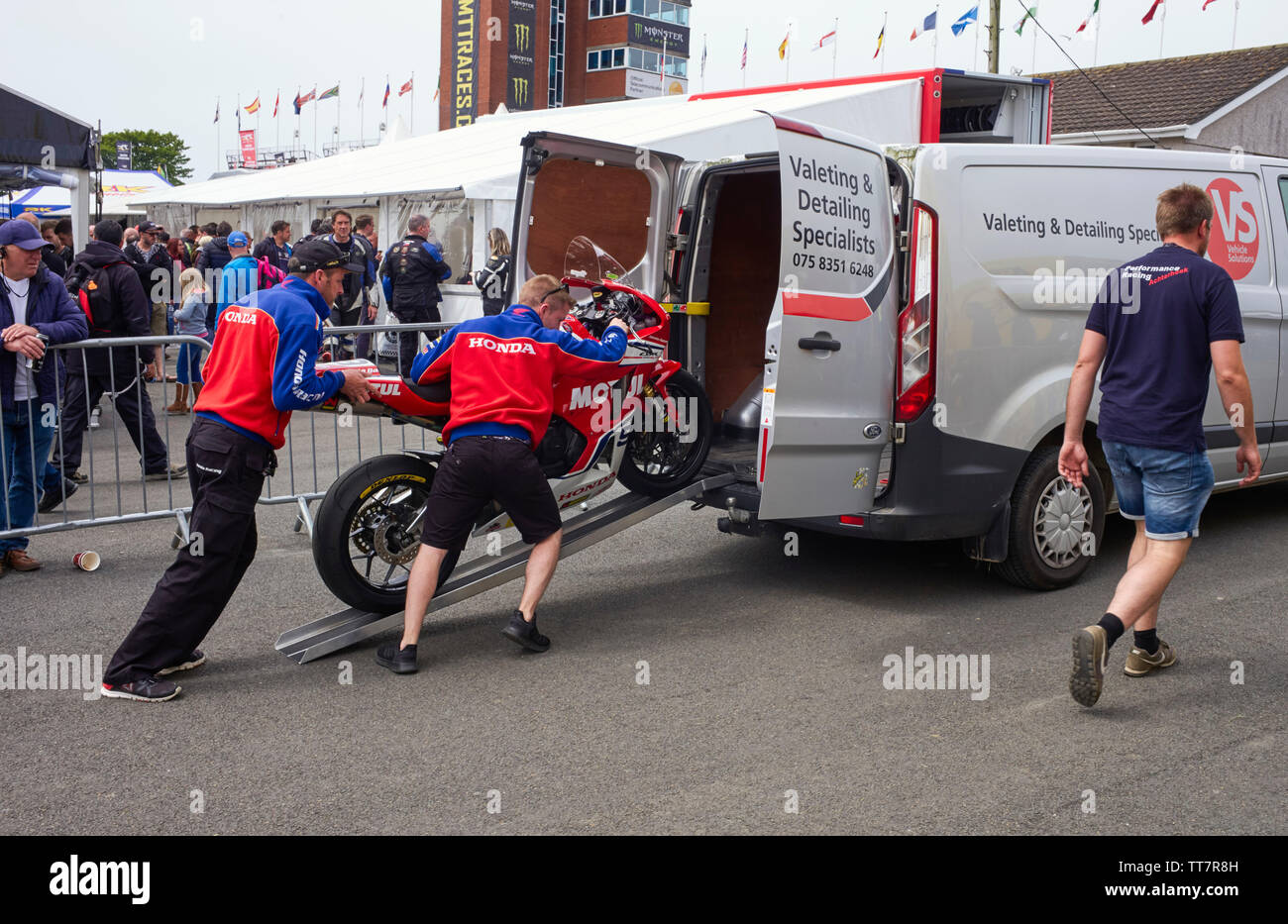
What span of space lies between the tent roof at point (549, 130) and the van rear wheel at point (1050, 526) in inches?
278

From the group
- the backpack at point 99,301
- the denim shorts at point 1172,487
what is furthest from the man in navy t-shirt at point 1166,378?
the backpack at point 99,301

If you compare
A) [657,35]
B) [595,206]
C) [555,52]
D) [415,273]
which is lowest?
[415,273]

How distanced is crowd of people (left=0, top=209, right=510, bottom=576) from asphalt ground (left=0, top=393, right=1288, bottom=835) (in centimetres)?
84

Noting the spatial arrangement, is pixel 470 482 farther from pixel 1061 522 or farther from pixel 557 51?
pixel 557 51

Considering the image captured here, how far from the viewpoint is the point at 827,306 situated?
5.32 metres

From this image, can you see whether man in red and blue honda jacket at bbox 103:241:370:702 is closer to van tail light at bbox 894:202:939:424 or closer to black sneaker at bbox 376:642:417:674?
black sneaker at bbox 376:642:417:674

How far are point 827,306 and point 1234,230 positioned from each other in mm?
2970

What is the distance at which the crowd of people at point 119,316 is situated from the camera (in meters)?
6.52

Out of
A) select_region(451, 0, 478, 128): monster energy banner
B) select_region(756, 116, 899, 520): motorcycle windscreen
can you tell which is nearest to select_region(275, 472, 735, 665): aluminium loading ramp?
select_region(756, 116, 899, 520): motorcycle windscreen

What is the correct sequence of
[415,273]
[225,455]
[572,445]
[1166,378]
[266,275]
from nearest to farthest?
[1166,378] → [225,455] → [572,445] → [266,275] → [415,273]

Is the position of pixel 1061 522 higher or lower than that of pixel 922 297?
lower

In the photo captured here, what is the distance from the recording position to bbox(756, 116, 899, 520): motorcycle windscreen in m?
5.21

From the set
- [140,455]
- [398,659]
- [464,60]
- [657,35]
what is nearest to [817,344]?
[398,659]

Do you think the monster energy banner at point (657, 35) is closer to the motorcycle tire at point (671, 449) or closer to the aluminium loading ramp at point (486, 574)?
the motorcycle tire at point (671, 449)
